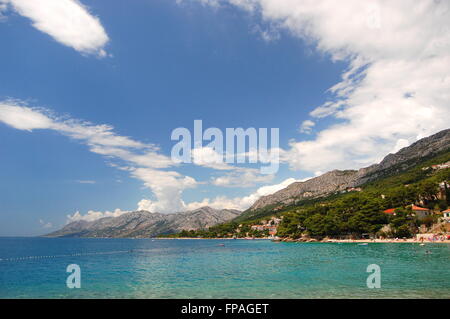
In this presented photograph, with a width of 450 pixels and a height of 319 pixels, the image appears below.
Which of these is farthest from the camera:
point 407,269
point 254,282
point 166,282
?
point 407,269

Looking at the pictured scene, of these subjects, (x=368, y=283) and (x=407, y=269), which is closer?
(x=368, y=283)

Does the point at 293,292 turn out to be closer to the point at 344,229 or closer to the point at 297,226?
the point at 344,229

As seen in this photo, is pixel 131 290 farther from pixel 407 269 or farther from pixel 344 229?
pixel 344 229

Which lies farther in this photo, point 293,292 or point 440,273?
point 440,273

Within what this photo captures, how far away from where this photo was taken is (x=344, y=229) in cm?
11606
